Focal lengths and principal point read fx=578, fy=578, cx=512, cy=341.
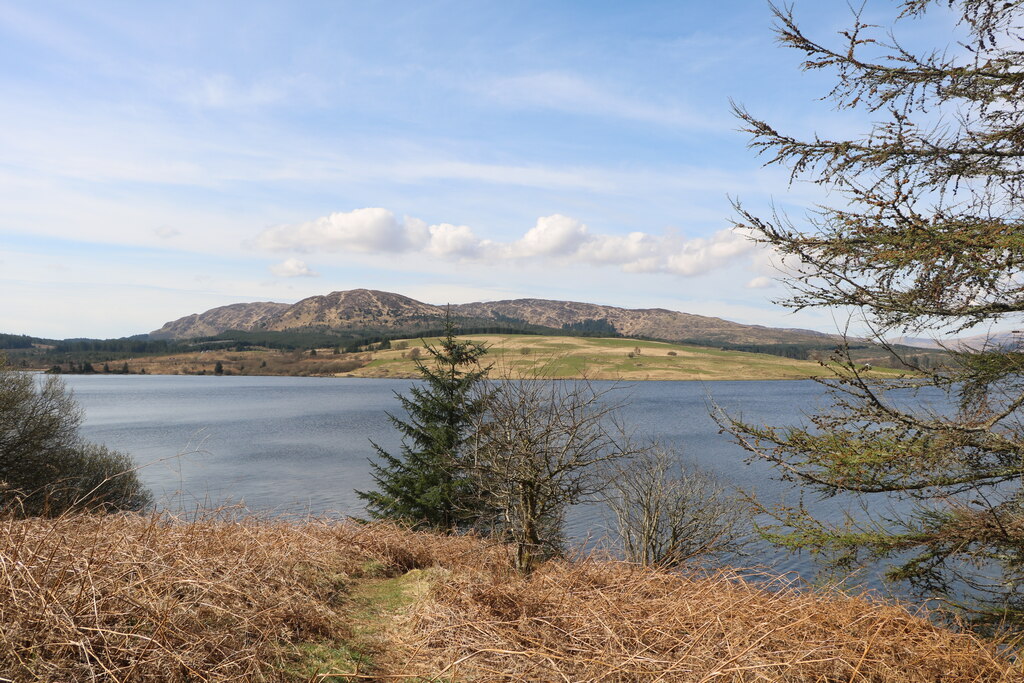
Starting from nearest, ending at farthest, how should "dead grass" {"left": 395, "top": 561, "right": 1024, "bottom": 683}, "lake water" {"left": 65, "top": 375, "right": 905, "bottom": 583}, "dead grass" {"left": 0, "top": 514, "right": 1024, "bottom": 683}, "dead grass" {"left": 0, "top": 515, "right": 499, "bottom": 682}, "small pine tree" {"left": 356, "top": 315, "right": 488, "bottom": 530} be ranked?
"dead grass" {"left": 0, "top": 515, "right": 499, "bottom": 682} < "dead grass" {"left": 0, "top": 514, "right": 1024, "bottom": 683} < "dead grass" {"left": 395, "top": 561, "right": 1024, "bottom": 683} < "small pine tree" {"left": 356, "top": 315, "right": 488, "bottom": 530} < "lake water" {"left": 65, "top": 375, "right": 905, "bottom": 583}

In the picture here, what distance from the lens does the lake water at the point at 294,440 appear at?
2906 centimetres

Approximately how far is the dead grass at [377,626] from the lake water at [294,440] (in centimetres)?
140

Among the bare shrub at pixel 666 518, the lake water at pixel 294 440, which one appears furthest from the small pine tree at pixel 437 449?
the bare shrub at pixel 666 518

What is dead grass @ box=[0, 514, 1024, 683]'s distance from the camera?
375 centimetres

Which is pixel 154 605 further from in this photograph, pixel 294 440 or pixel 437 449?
pixel 294 440

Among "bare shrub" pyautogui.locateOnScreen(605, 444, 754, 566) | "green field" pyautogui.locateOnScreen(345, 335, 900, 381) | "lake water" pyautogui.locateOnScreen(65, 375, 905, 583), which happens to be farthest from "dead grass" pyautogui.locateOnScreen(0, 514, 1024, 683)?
"green field" pyautogui.locateOnScreen(345, 335, 900, 381)

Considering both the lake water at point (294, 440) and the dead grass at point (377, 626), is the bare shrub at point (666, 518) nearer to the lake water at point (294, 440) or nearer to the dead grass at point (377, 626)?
the lake water at point (294, 440)

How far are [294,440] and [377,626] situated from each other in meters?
50.1

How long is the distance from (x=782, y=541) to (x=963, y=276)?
4390 millimetres

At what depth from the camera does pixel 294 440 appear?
52.7m

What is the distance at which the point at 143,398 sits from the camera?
297ft

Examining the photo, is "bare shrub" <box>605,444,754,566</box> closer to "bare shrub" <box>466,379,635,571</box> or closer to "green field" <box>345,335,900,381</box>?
"bare shrub" <box>466,379,635,571</box>

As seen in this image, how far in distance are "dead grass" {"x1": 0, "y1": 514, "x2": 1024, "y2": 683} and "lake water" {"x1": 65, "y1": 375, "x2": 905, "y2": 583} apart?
1.40m

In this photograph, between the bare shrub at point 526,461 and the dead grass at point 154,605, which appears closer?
the dead grass at point 154,605
